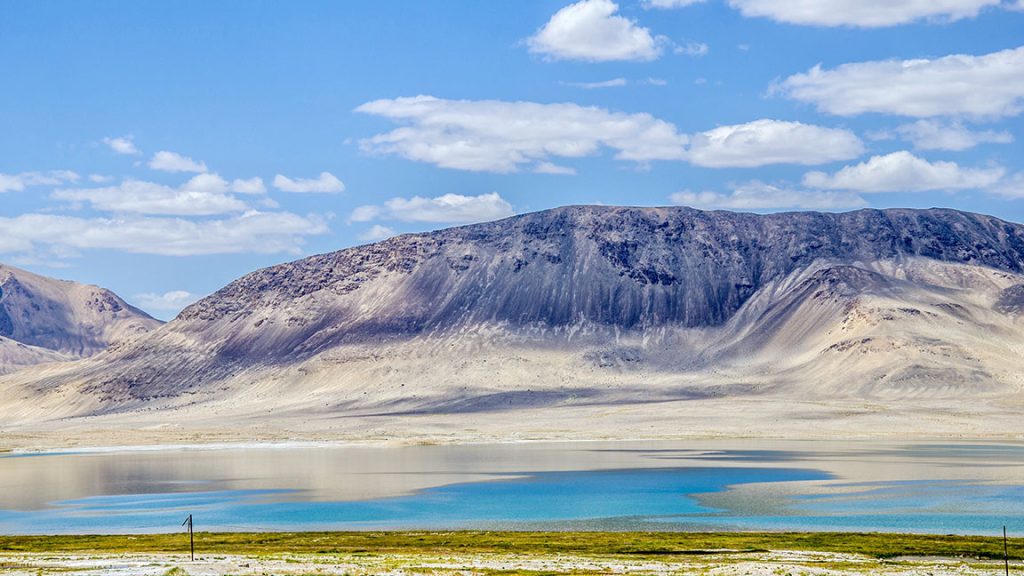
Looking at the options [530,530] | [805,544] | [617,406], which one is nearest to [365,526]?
[530,530]

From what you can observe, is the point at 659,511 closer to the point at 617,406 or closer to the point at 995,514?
the point at 995,514

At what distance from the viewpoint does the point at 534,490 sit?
79.6 metres

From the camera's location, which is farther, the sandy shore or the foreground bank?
the foreground bank

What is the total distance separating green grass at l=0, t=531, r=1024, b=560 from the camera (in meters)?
48.7

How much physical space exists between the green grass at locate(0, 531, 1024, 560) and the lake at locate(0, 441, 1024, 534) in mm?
4096

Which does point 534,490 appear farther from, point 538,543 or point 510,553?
point 510,553

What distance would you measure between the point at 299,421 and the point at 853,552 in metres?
144

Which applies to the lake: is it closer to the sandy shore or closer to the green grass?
the green grass

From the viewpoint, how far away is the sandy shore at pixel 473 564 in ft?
135

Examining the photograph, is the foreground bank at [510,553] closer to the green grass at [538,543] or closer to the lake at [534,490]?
the green grass at [538,543]

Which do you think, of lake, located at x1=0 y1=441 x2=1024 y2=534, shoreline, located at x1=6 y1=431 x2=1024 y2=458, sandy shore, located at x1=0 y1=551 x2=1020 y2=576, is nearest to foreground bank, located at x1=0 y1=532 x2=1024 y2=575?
sandy shore, located at x1=0 y1=551 x2=1020 y2=576

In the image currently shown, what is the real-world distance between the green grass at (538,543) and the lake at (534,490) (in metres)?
4.10

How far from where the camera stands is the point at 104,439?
502ft

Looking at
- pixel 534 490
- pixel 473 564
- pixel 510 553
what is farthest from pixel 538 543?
pixel 534 490
